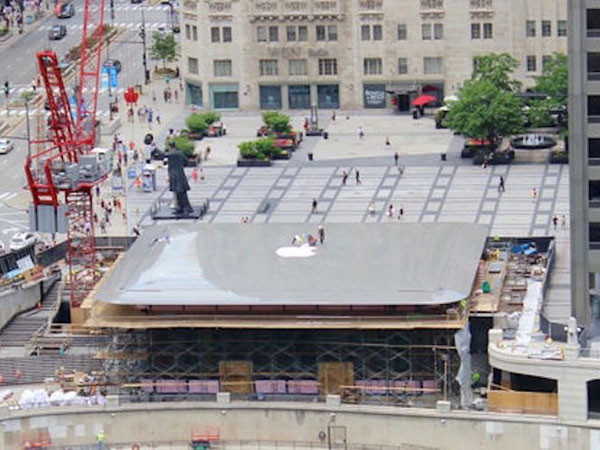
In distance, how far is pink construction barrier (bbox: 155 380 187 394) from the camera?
18962 cm

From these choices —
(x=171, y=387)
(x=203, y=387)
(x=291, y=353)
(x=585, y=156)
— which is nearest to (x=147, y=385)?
(x=171, y=387)

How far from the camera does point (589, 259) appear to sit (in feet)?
602

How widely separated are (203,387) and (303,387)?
6979 mm

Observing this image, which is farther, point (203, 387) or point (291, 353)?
point (291, 353)

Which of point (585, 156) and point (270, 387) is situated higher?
point (585, 156)

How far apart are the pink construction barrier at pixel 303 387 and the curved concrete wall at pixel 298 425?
2.76 metres

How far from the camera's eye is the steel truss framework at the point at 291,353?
187 metres

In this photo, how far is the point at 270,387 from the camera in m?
189

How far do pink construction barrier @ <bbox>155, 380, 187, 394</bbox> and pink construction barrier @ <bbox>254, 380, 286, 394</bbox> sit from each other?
5.10 metres

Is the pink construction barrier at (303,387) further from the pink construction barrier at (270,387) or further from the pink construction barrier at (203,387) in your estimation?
the pink construction barrier at (203,387)

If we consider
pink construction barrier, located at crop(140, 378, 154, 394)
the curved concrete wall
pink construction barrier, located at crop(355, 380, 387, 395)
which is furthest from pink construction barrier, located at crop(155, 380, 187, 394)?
pink construction barrier, located at crop(355, 380, 387, 395)

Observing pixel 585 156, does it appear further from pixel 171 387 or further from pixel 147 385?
pixel 147 385

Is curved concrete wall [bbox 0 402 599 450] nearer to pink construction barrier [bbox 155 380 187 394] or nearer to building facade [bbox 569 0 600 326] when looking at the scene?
pink construction barrier [bbox 155 380 187 394]

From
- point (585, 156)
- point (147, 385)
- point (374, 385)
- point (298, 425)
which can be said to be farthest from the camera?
point (147, 385)
